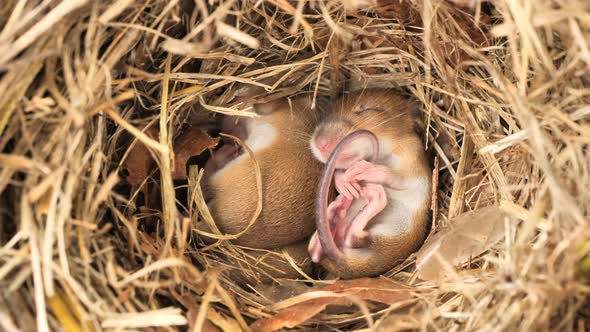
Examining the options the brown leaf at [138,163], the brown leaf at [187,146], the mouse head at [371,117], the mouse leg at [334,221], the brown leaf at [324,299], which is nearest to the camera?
the brown leaf at [324,299]

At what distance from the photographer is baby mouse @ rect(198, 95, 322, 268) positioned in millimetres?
2088

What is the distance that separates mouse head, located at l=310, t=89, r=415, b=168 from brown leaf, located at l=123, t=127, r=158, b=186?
0.66m

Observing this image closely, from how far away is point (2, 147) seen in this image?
56.9 inches

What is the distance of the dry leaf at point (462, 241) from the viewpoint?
1.83m

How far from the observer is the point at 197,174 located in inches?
83.4

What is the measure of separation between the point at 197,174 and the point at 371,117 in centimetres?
74

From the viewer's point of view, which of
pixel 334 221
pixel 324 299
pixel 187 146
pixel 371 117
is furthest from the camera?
pixel 371 117

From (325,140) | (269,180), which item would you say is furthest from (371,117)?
(269,180)

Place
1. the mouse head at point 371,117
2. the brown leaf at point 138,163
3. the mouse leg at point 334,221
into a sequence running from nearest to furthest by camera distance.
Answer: the brown leaf at point 138,163 → the mouse leg at point 334,221 → the mouse head at point 371,117

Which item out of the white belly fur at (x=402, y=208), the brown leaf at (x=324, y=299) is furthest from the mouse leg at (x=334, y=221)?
the brown leaf at (x=324, y=299)

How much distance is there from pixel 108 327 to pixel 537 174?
1235 mm

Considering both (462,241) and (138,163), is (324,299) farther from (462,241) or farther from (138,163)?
(138,163)

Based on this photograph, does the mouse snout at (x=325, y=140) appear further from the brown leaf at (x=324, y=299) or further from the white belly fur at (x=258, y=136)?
the brown leaf at (x=324, y=299)

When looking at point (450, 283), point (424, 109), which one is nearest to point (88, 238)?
point (450, 283)
